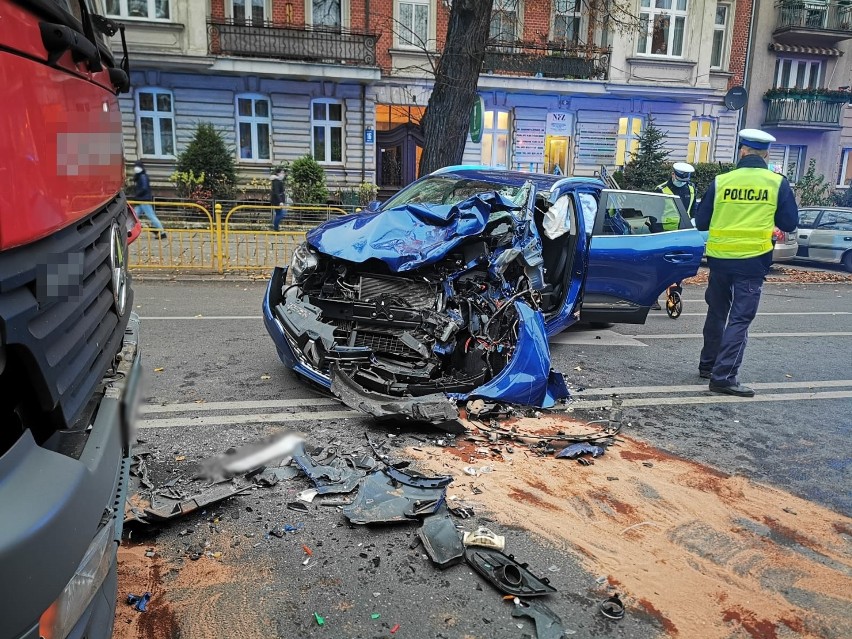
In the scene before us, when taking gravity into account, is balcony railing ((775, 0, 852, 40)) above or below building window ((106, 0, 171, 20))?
above

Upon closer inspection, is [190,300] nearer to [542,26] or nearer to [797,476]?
[797,476]

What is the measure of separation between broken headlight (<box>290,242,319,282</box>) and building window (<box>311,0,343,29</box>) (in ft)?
55.9

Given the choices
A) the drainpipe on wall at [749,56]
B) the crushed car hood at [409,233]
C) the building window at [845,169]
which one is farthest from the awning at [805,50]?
the crushed car hood at [409,233]

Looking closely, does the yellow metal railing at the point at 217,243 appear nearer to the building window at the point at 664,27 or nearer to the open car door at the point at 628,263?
the open car door at the point at 628,263

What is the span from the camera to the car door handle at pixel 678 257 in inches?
262

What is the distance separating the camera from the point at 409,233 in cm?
484

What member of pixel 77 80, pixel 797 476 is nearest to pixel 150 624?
pixel 77 80

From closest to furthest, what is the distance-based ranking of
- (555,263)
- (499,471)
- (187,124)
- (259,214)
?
(499,471) → (555,263) → (259,214) → (187,124)

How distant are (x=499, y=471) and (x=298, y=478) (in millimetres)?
1136

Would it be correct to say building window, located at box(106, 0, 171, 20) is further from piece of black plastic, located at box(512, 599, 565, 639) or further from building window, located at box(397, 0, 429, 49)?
piece of black plastic, located at box(512, 599, 565, 639)

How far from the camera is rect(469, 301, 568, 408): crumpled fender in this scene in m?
4.46

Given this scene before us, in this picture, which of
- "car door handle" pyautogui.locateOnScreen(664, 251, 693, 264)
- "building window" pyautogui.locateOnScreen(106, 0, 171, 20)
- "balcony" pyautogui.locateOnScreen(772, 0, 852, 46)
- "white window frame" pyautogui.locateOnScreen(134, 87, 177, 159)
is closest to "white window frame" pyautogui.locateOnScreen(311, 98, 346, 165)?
"white window frame" pyautogui.locateOnScreen(134, 87, 177, 159)

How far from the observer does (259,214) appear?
10742 millimetres

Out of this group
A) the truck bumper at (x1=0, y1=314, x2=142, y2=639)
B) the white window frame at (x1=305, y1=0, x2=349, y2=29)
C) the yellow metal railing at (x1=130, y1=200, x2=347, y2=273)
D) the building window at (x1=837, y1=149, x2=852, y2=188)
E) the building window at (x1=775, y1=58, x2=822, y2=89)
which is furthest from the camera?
the building window at (x1=837, y1=149, x2=852, y2=188)
